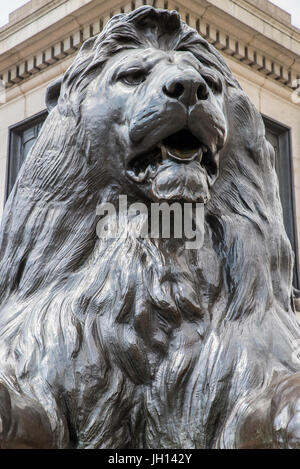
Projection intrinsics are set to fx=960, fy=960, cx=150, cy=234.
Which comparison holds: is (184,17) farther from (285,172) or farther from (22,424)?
(22,424)

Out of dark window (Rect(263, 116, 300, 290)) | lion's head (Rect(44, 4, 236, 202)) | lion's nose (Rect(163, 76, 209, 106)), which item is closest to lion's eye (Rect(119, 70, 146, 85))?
lion's head (Rect(44, 4, 236, 202))

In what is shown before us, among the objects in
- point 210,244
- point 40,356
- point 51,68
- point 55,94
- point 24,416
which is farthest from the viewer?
point 51,68

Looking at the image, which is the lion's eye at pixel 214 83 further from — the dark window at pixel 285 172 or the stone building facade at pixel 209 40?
the dark window at pixel 285 172

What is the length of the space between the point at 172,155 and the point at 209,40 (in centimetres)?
467

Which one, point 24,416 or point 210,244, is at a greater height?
point 210,244

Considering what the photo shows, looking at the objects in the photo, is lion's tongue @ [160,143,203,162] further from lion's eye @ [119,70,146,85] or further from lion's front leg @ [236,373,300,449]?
lion's front leg @ [236,373,300,449]

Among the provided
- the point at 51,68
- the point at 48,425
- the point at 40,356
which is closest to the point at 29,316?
the point at 40,356

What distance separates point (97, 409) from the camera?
2355mm

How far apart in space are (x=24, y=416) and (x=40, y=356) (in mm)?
209

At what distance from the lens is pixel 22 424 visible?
7.38 feet

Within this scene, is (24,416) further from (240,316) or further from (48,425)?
(240,316)

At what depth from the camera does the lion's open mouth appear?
2482 millimetres

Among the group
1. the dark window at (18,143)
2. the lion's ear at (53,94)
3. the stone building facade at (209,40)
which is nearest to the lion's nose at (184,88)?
the lion's ear at (53,94)

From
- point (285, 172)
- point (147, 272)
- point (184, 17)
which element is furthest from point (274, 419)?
point (285, 172)
